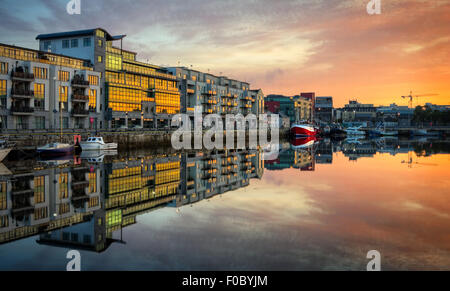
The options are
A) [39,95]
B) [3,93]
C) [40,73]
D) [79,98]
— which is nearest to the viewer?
[3,93]

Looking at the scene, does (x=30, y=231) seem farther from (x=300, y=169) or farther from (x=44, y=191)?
(x=300, y=169)

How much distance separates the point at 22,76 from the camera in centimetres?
6147

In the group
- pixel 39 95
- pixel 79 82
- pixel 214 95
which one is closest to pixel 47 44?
pixel 79 82

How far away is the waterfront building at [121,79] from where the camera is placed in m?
79.4

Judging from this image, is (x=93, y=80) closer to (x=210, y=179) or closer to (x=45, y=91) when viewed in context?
(x=45, y=91)

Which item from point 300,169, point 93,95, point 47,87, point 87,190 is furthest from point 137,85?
point 87,190

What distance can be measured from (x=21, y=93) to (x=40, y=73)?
222 inches

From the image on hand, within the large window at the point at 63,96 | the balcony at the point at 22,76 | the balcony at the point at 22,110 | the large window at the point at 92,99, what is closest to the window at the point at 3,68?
the balcony at the point at 22,76

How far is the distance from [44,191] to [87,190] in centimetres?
253

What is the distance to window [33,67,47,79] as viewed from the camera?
64438 millimetres

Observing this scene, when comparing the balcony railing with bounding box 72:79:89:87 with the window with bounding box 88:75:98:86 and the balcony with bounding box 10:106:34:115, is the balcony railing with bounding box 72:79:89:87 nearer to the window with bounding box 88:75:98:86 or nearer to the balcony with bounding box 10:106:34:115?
the window with bounding box 88:75:98:86

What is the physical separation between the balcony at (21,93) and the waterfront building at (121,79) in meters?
18.5

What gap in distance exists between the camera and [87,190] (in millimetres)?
25047

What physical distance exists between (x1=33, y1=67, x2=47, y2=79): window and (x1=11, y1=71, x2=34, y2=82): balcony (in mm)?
A: 2088
